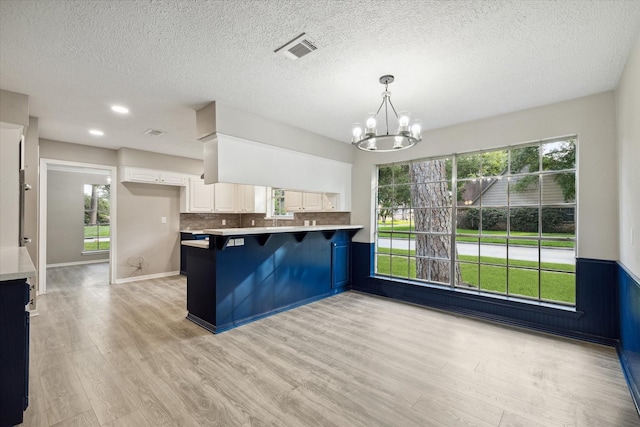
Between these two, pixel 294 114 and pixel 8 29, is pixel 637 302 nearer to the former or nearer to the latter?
pixel 294 114

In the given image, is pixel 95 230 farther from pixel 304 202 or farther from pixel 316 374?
pixel 316 374

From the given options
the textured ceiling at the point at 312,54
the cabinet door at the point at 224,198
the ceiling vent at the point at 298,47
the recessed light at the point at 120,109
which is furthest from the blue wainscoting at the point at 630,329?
the cabinet door at the point at 224,198

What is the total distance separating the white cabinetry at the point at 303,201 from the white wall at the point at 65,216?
611 centimetres

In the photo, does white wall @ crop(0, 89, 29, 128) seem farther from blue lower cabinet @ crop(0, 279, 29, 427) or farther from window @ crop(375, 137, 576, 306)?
window @ crop(375, 137, 576, 306)

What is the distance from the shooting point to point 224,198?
696 centimetres

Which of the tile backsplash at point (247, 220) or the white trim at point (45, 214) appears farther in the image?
the tile backsplash at point (247, 220)

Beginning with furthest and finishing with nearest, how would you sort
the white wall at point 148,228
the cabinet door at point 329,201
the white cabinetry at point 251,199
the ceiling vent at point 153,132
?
the white cabinetry at point 251,199 → the white wall at point 148,228 → the cabinet door at point 329,201 → the ceiling vent at point 153,132

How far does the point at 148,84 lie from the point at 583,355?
5164 mm

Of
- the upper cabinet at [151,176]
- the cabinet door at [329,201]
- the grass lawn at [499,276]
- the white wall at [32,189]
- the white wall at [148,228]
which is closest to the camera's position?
the white wall at [32,189]

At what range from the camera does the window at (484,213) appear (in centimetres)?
361

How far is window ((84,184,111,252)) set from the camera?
8113mm

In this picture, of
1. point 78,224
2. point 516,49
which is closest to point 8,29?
point 516,49

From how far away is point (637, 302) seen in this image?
7.03 ft

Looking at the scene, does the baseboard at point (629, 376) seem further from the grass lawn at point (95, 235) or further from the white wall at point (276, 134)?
the grass lawn at point (95, 235)
